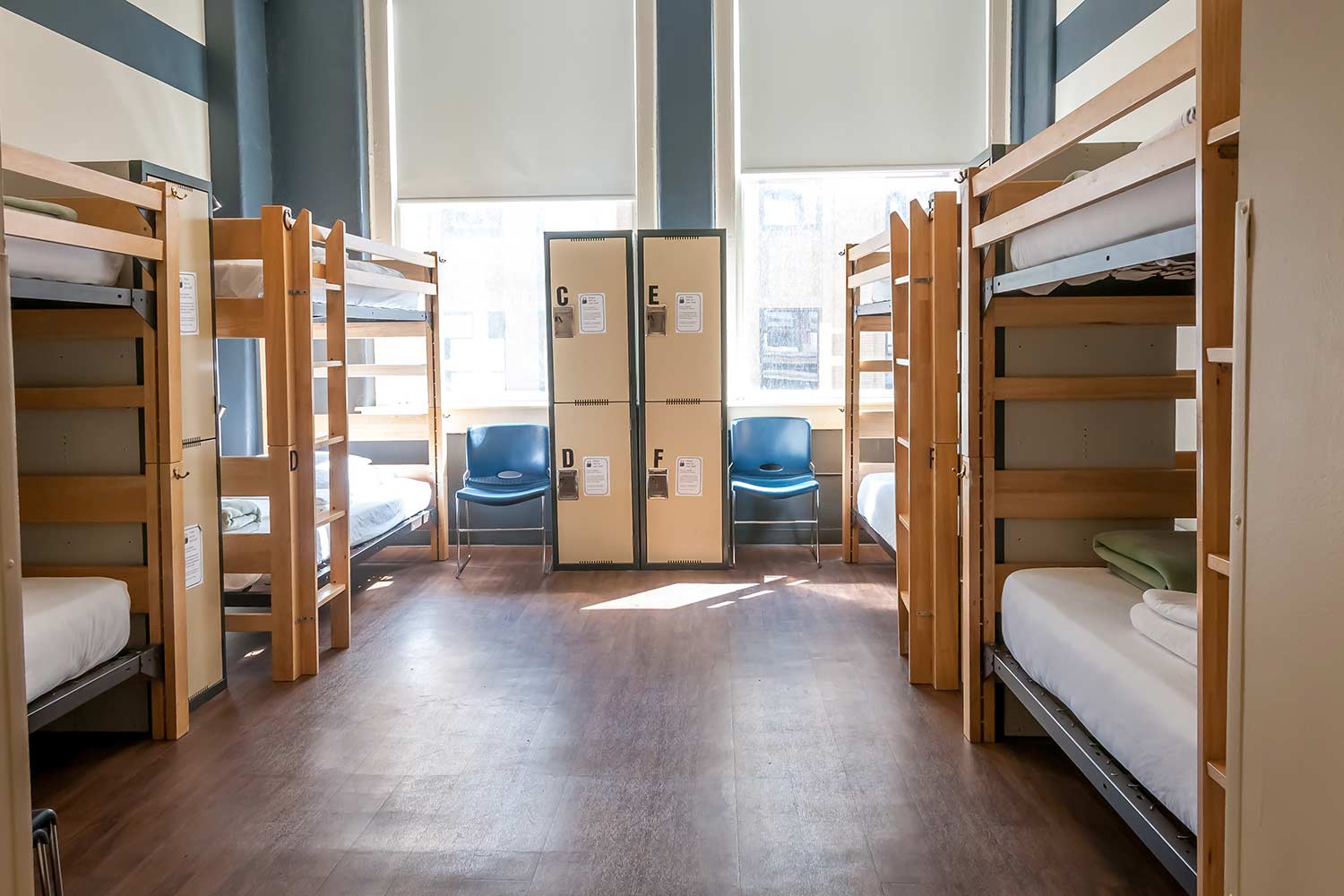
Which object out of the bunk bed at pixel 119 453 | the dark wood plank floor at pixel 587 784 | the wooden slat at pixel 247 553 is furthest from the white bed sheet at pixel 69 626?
the wooden slat at pixel 247 553

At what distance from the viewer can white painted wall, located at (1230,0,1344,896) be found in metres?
1.08

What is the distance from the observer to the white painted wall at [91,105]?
4547 mm

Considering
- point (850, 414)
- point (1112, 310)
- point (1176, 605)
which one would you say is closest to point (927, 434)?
point (1112, 310)

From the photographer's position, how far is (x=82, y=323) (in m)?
3.29

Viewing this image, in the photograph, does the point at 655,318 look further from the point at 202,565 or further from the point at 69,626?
the point at 69,626

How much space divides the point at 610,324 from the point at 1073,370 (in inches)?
124

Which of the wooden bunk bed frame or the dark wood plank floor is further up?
the wooden bunk bed frame

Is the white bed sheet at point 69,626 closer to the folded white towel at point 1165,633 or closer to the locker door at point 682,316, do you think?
the folded white towel at point 1165,633

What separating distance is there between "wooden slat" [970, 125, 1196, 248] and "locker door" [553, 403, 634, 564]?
10.5 ft

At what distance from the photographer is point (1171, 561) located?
2756 millimetres

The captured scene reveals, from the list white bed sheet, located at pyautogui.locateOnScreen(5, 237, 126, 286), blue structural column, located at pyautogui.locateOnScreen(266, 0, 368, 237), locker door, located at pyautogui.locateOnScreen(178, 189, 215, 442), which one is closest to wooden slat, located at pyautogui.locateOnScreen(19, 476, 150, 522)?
locker door, located at pyautogui.locateOnScreen(178, 189, 215, 442)

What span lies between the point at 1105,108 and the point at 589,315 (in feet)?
13.0

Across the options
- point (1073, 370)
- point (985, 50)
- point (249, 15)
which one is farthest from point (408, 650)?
point (985, 50)

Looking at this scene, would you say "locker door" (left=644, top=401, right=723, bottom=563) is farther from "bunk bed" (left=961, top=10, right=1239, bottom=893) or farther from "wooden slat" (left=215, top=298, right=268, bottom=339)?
"bunk bed" (left=961, top=10, right=1239, bottom=893)
